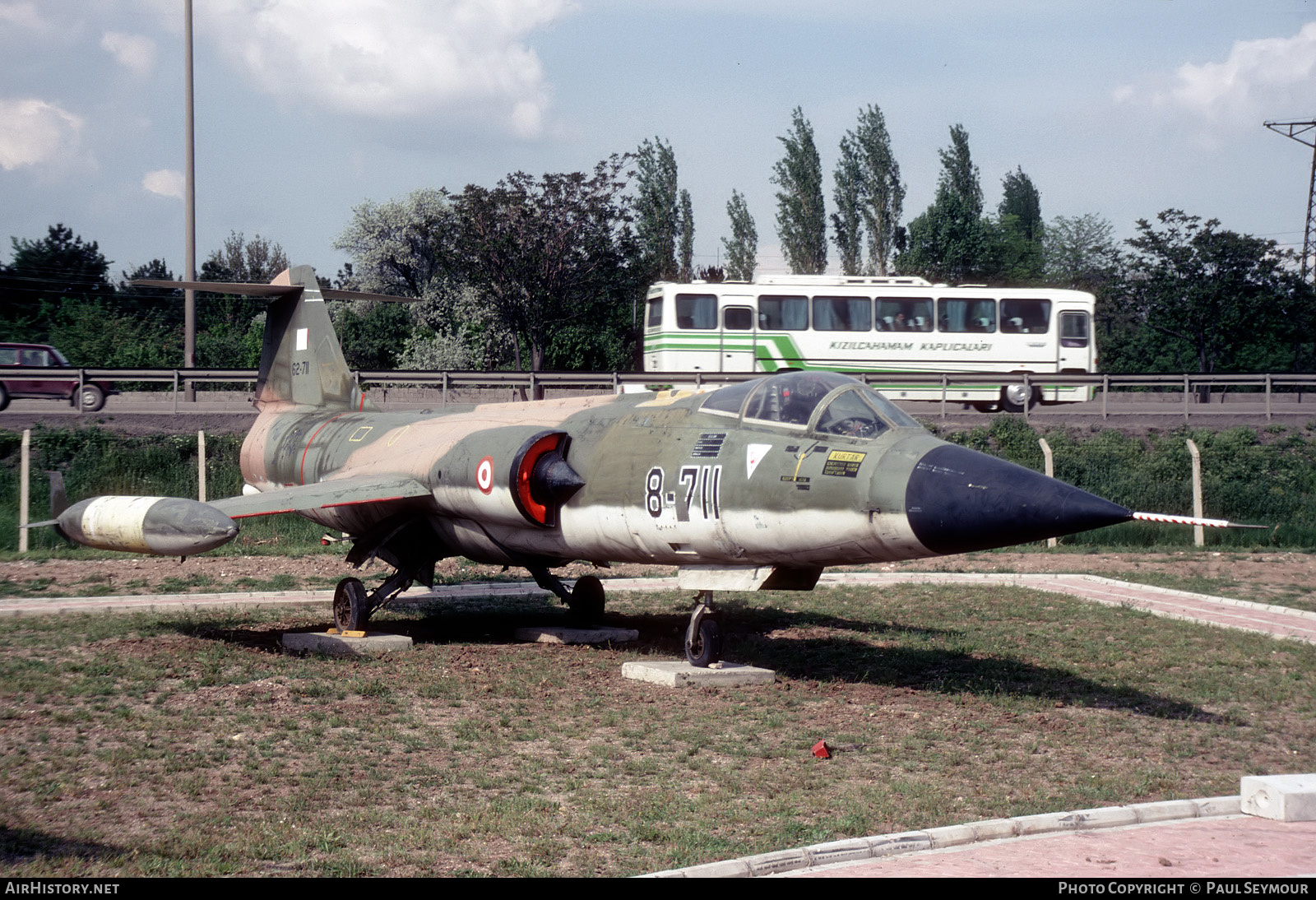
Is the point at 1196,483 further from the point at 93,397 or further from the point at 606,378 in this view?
the point at 93,397

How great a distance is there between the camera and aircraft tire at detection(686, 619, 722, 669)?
11359 mm

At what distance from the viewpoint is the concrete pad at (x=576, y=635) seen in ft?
45.8

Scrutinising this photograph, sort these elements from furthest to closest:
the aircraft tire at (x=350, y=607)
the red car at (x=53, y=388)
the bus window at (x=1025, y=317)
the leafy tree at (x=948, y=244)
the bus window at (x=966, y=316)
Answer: the leafy tree at (x=948, y=244), the bus window at (x=1025, y=317), the bus window at (x=966, y=316), the red car at (x=53, y=388), the aircraft tire at (x=350, y=607)

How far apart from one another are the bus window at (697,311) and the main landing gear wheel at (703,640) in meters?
22.8

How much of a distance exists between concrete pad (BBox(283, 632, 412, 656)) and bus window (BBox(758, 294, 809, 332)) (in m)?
22.4

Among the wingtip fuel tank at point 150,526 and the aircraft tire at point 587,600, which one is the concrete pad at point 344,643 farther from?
the aircraft tire at point 587,600

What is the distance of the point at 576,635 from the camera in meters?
14.0

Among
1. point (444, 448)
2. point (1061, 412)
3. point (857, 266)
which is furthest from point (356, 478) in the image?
point (857, 266)

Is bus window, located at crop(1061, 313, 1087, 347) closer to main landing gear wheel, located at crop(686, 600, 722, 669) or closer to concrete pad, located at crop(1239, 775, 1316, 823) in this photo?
main landing gear wheel, located at crop(686, 600, 722, 669)

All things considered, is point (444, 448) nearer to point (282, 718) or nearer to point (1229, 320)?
point (282, 718)

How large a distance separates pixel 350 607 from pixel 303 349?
226 inches

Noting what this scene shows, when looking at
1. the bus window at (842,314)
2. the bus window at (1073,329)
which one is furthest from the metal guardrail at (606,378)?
the bus window at (842,314)

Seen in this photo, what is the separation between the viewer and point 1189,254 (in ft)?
151

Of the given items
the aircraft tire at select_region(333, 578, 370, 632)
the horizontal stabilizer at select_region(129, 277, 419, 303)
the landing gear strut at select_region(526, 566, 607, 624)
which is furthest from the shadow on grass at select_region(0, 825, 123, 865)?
the horizontal stabilizer at select_region(129, 277, 419, 303)
